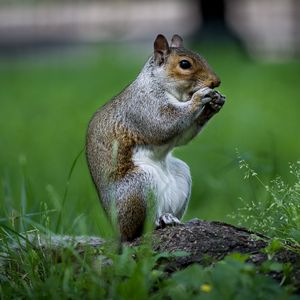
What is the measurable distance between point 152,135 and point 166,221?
1.60 feet

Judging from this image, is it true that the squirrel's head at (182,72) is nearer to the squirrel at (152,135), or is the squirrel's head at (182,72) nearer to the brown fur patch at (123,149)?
the squirrel at (152,135)

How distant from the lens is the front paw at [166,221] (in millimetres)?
3742

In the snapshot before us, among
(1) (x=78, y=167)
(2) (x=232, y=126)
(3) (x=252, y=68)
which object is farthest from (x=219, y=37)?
(1) (x=78, y=167)

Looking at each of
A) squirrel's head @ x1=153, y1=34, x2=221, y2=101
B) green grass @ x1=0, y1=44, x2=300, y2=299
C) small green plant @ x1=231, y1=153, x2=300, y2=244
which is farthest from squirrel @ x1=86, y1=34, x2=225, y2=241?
small green plant @ x1=231, y1=153, x2=300, y2=244

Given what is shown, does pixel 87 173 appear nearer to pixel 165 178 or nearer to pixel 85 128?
pixel 85 128

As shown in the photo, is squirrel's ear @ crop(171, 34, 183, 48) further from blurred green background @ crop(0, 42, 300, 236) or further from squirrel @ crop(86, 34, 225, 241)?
blurred green background @ crop(0, 42, 300, 236)

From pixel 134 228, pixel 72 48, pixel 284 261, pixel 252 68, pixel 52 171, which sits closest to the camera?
pixel 284 261

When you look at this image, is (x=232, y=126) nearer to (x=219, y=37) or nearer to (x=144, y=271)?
(x=144, y=271)

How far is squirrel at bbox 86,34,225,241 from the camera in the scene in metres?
3.85

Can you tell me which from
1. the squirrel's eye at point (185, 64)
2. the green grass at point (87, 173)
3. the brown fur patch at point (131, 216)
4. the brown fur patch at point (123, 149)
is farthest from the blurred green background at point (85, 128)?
the squirrel's eye at point (185, 64)

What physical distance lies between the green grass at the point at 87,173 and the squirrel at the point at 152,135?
0.17m

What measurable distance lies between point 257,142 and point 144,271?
4816mm

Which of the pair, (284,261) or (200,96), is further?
(200,96)

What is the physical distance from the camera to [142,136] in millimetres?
4070
